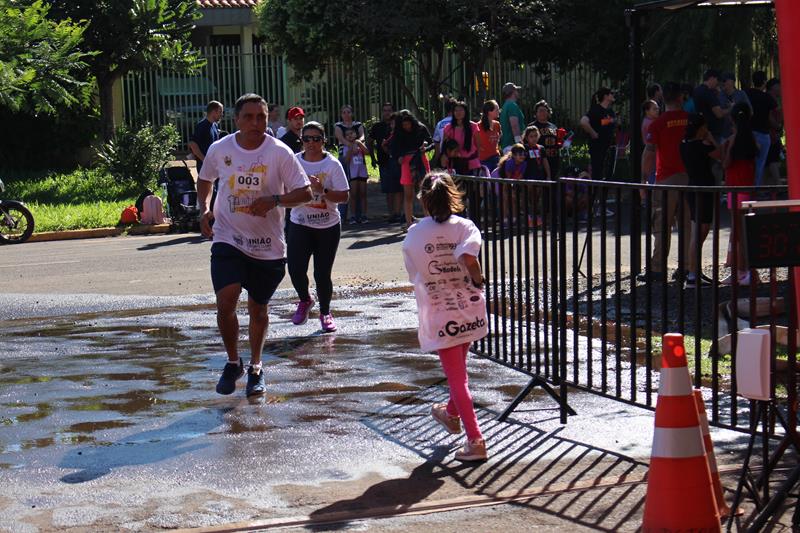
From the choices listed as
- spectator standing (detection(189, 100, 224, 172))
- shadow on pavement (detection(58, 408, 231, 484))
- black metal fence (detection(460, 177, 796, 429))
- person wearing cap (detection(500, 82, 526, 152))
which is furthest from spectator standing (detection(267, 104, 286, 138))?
shadow on pavement (detection(58, 408, 231, 484))

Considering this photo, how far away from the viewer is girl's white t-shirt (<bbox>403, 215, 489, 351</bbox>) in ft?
22.1

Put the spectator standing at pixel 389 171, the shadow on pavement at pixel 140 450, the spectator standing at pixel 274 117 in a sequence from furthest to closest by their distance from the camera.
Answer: the spectator standing at pixel 274 117
the spectator standing at pixel 389 171
the shadow on pavement at pixel 140 450

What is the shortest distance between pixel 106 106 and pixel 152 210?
382 inches

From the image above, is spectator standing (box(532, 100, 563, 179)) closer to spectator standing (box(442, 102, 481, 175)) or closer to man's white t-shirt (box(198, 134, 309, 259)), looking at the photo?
spectator standing (box(442, 102, 481, 175))

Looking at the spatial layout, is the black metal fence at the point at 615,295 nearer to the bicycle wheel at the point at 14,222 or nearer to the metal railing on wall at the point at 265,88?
the bicycle wheel at the point at 14,222

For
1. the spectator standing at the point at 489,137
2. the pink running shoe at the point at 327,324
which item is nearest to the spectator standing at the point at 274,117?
the spectator standing at the point at 489,137

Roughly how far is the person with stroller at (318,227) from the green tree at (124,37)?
17953 mm

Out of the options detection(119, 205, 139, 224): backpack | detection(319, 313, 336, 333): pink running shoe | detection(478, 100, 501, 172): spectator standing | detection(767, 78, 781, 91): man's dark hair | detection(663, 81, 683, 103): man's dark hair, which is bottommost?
detection(319, 313, 336, 333): pink running shoe

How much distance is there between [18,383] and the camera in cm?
870

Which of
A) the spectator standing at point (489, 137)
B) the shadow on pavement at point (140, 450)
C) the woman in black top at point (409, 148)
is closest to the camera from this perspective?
the shadow on pavement at point (140, 450)

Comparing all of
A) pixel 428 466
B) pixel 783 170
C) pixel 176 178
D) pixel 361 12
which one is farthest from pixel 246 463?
pixel 361 12

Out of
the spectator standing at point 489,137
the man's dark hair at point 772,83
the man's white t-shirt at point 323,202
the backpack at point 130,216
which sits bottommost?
the backpack at point 130,216

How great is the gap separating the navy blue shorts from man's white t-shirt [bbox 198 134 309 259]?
47mm

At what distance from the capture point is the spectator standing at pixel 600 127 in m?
19.3
